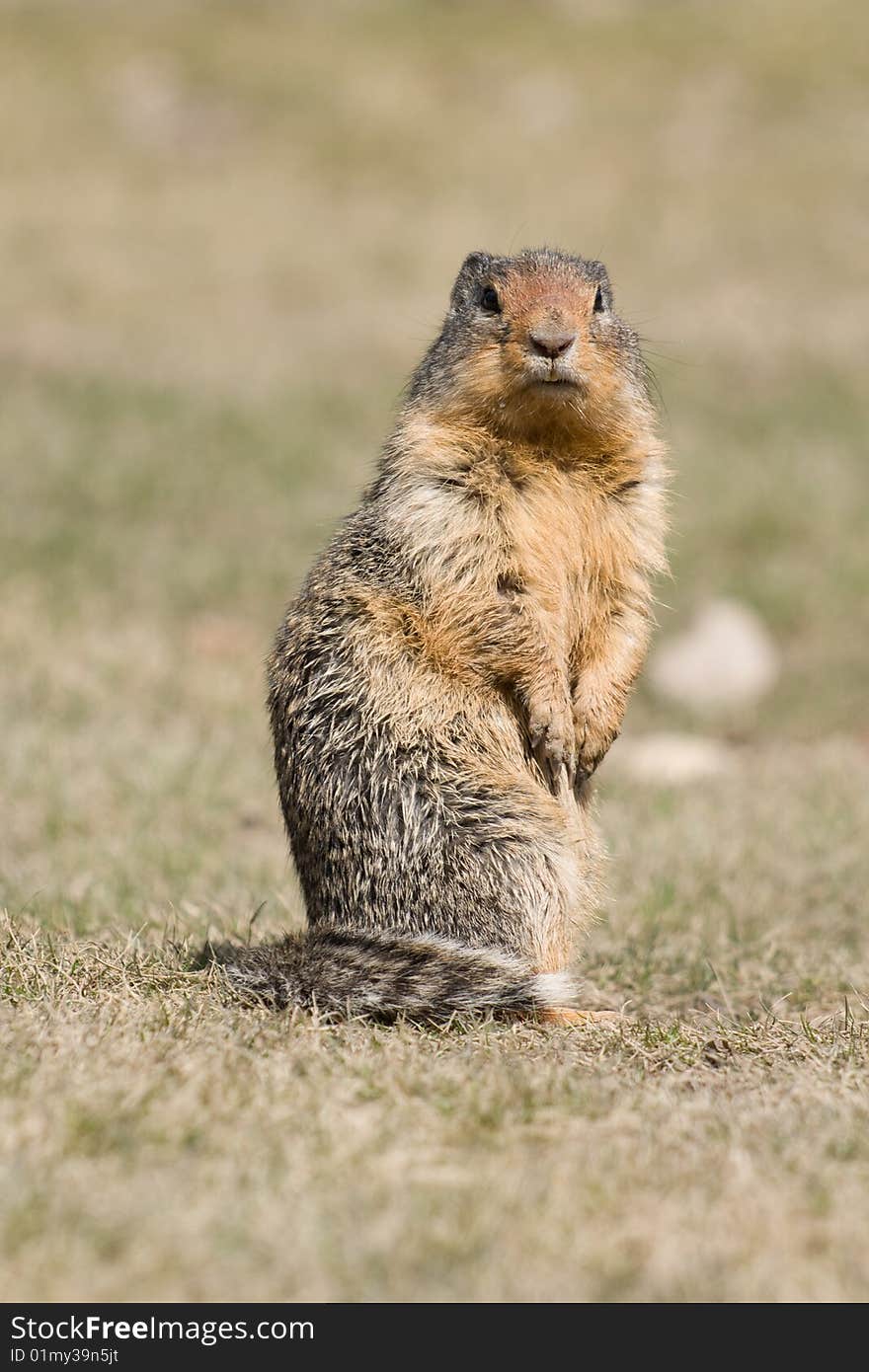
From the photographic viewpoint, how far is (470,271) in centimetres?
545

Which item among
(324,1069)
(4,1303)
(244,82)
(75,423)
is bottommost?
(4,1303)

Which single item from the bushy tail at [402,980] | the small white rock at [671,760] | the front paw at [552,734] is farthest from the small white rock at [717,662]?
the bushy tail at [402,980]

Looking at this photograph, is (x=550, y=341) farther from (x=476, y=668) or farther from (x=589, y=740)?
(x=589, y=740)

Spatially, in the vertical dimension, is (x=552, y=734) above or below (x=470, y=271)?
below

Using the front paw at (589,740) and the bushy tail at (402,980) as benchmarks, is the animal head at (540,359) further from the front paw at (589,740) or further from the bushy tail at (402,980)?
the bushy tail at (402,980)

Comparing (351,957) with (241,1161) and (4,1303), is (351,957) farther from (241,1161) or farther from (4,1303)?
(4,1303)

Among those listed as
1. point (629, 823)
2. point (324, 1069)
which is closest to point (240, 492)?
point (629, 823)

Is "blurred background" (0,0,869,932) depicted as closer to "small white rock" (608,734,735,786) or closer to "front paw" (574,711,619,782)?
"small white rock" (608,734,735,786)

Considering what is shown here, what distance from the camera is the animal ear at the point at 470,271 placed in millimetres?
5383

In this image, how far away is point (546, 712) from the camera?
4.76 meters

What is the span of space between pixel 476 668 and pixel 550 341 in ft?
3.48

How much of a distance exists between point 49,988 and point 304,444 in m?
10.9

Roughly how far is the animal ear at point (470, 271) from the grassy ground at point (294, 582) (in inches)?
99.3

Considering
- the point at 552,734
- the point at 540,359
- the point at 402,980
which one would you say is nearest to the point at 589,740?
the point at 552,734
